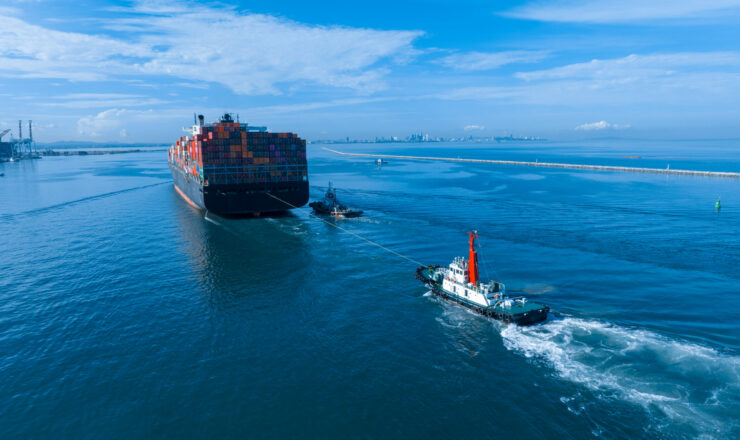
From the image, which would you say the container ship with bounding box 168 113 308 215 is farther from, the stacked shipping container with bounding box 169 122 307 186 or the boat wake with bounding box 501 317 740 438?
the boat wake with bounding box 501 317 740 438

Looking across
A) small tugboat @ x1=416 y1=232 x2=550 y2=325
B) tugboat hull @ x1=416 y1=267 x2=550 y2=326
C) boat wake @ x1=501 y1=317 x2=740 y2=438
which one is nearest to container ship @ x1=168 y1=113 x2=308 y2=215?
small tugboat @ x1=416 y1=232 x2=550 y2=325

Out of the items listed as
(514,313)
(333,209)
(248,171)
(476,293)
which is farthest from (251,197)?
(514,313)

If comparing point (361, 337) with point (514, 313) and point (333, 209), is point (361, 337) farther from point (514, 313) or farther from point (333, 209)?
point (333, 209)

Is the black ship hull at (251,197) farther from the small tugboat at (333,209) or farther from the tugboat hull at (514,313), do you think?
the tugboat hull at (514,313)

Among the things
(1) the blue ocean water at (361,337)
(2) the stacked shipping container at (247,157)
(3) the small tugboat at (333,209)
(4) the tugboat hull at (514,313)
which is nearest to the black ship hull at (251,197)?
(2) the stacked shipping container at (247,157)

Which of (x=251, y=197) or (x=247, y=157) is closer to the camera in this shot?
(x=251, y=197)

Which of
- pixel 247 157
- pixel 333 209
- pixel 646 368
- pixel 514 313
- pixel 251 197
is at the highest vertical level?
pixel 247 157
